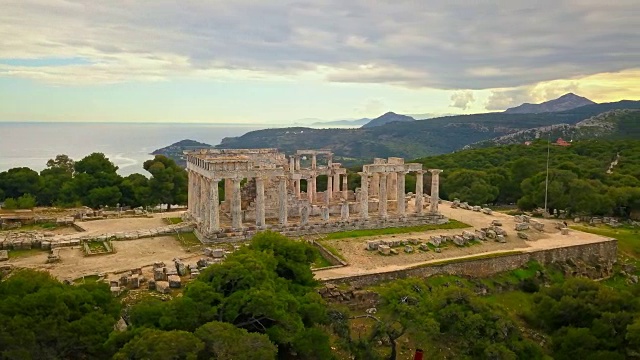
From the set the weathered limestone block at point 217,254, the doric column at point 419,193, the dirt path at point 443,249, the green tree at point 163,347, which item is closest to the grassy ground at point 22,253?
the weathered limestone block at point 217,254

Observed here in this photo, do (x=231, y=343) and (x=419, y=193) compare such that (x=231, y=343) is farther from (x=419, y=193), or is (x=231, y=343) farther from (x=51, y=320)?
(x=419, y=193)

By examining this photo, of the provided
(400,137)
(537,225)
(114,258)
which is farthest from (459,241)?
(400,137)

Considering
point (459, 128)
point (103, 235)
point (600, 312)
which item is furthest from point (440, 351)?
point (459, 128)

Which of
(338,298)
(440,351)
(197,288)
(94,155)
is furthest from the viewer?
(94,155)

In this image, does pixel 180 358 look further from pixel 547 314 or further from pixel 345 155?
pixel 345 155

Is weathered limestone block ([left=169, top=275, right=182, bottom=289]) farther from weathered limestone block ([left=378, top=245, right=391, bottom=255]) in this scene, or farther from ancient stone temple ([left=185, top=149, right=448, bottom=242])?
weathered limestone block ([left=378, top=245, right=391, bottom=255])

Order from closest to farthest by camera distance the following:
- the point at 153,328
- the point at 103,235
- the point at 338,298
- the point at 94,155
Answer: the point at 153,328 < the point at 338,298 < the point at 103,235 < the point at 94,155

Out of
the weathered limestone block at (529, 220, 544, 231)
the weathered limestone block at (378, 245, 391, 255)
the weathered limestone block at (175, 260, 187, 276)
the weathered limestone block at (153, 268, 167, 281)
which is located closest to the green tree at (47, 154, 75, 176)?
the weathered limestone block at (175, 260, 187, 276)
